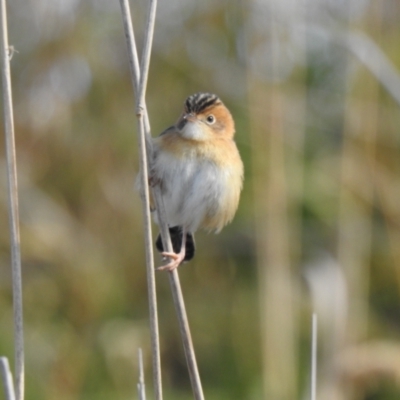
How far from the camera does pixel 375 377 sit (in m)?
3.76

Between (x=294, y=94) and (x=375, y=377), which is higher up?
(x=294, y=94)

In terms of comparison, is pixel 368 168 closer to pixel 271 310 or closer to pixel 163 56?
pixel 271 310

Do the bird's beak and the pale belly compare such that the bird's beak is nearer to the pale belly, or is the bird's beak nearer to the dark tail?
the pale belly

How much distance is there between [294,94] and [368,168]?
708 mm

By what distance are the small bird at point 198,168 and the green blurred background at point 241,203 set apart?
86 centimetres

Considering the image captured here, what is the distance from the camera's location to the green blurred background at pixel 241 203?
179 inches

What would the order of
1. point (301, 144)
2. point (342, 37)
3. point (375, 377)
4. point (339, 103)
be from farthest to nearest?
1. point (339, 103)
2. point (301, 144)
3. point (342, 37)
4. point (375, 377)

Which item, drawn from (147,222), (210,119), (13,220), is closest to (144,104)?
(147,222)

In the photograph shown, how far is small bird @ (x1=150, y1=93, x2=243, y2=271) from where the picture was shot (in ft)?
11.1

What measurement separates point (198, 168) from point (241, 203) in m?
1.72

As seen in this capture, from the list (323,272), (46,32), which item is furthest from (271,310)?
(46,32)

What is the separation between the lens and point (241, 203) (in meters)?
5.14

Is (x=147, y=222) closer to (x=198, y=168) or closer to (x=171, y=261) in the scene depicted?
(x=171, y=261)

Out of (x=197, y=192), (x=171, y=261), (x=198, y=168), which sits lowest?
(x=171, y=261)
